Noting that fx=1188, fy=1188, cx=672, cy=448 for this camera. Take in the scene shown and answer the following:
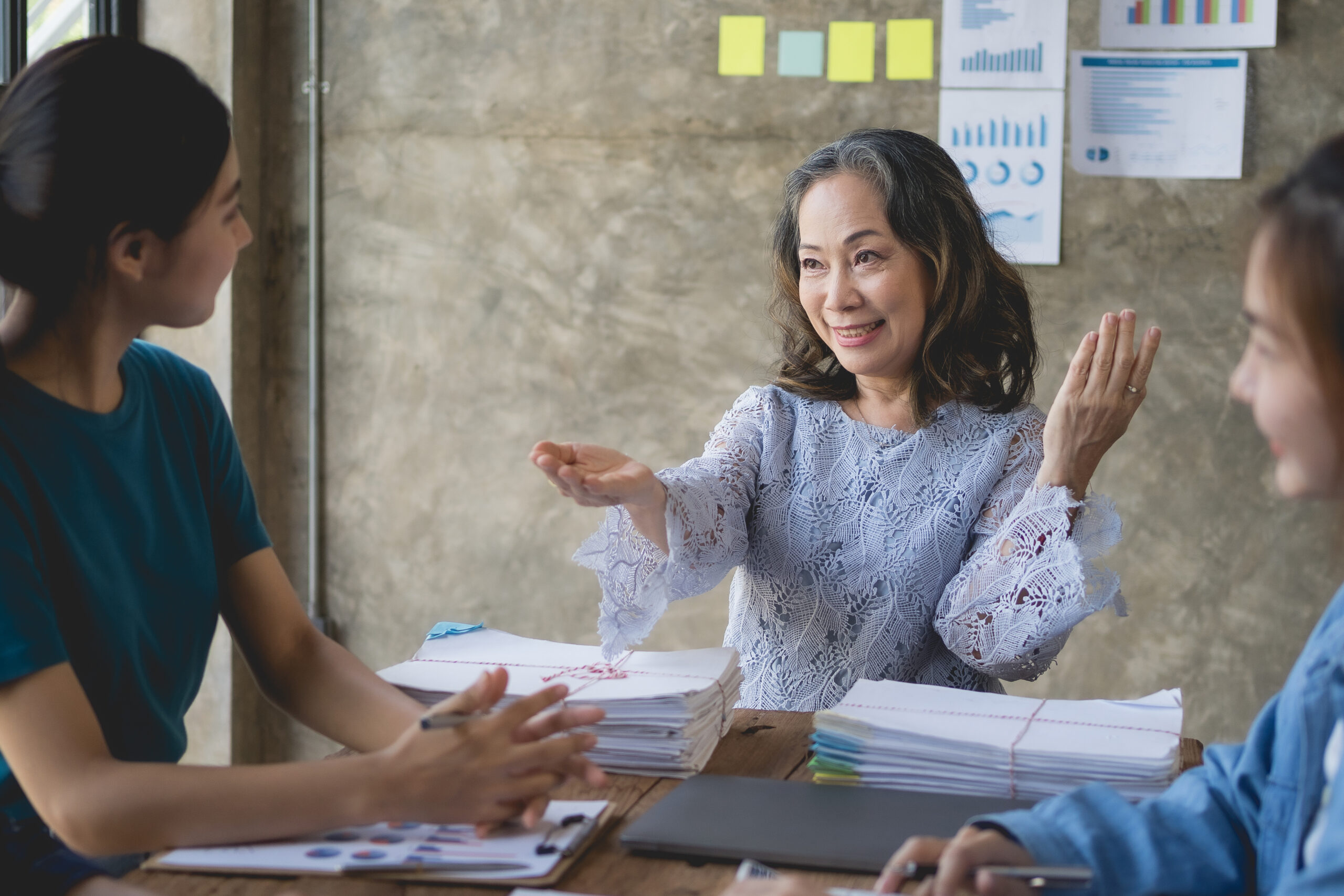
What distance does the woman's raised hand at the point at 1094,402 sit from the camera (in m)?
1.59

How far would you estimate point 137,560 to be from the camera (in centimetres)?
130

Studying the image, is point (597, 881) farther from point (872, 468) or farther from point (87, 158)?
point (872, 468)

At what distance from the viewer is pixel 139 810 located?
101 centimetres

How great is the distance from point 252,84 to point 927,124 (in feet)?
5.77

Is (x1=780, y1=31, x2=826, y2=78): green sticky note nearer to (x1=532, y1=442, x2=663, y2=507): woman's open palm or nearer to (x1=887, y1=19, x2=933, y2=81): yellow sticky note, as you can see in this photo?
(x1=887, y1=19, x2=933, y2=81): yellow sticky note

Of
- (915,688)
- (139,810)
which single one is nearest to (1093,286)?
(915,688)

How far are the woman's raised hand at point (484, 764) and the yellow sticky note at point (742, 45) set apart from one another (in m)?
2.19

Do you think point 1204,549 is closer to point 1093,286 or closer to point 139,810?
point 1093,286

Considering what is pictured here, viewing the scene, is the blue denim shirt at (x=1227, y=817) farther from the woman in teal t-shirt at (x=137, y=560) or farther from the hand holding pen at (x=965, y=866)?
the woman in teal t-shirt at (x=137, y=560)

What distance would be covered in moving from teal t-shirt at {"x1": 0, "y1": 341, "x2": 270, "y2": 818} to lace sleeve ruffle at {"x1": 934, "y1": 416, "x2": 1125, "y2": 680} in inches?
37.0

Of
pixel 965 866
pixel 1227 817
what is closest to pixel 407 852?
pixel 965 866

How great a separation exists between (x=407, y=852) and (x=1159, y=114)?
2525 mm

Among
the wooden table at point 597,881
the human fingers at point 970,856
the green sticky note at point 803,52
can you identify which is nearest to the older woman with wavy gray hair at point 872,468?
the wooden table at point 597,881

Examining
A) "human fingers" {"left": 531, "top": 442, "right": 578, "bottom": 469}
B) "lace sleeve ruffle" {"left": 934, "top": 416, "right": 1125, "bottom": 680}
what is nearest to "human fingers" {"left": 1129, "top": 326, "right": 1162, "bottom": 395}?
"lace sleeve ruffle" {"left": 934, "top": 416, "right": 1125, "bottom": 680}
